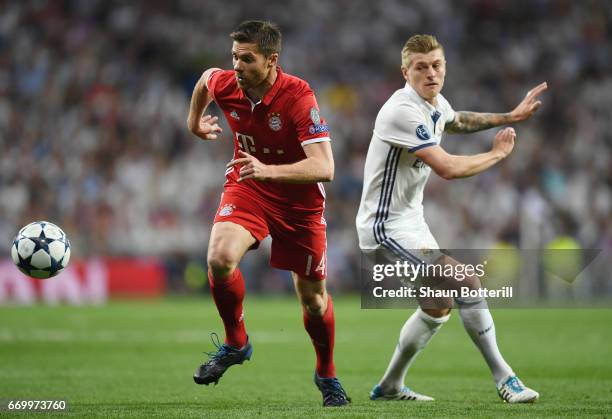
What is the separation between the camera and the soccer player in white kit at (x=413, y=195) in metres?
7.21

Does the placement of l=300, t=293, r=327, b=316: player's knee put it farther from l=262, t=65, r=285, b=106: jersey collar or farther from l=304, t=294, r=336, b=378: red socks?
l=262, t=65, r=285, b=106: jersey collar

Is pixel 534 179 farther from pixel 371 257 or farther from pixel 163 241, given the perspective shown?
pixel 371 257

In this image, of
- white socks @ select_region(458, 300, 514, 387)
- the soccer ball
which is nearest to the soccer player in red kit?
white socks @ select_region(458, 300, 514, 387)

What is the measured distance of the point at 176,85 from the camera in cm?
2436

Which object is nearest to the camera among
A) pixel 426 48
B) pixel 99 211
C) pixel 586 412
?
pixel 586 412

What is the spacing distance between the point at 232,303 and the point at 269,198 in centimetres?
79

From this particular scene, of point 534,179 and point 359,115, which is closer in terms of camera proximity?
point 534,179

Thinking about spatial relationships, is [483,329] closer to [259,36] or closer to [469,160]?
[469,160]

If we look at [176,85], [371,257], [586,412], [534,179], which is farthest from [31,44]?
[586,412]

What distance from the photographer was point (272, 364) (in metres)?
10.9

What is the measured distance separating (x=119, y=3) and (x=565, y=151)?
1141cm

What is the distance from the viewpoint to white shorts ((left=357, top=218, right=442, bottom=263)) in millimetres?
7277

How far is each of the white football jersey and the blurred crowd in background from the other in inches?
544

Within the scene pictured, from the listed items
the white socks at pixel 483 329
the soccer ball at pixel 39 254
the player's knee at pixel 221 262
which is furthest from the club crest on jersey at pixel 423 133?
the soccer ball at pixel 39 254
